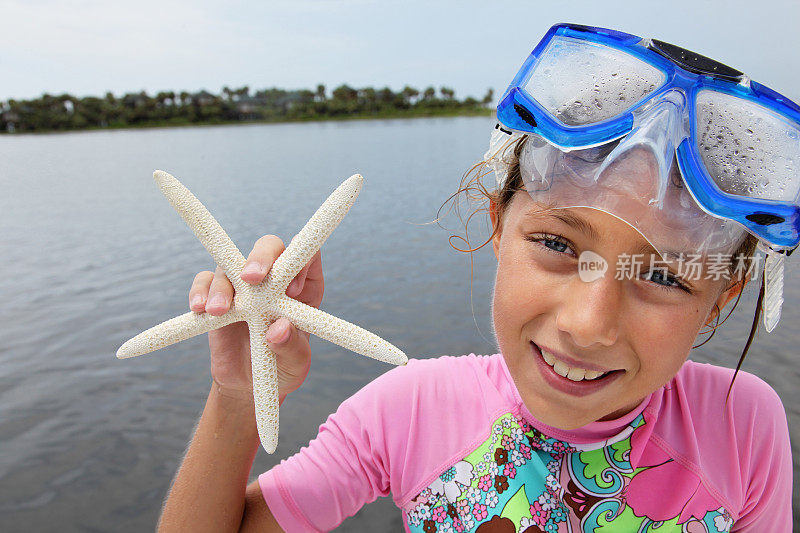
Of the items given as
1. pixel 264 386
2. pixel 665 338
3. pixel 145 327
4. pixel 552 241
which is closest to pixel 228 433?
pixel 264 386

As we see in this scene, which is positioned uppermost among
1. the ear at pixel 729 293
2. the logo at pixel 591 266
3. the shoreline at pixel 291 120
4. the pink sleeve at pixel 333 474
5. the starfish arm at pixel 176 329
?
the logo at pixel 591 266

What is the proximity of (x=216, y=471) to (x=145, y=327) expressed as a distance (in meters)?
7.15

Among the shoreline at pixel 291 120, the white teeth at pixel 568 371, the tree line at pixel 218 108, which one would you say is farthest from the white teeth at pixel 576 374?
the shoreline at pixel 291 120

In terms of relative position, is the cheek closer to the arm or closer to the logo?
the logo

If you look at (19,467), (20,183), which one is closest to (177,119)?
(20,183)

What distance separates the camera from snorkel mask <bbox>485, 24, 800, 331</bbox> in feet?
4.29

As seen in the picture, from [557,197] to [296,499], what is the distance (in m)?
A: 1.29

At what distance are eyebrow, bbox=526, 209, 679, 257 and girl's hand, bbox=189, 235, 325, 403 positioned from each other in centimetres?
80

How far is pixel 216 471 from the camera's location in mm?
1604

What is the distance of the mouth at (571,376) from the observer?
1.41 m

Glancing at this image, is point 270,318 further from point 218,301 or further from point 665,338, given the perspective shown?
point 665,338

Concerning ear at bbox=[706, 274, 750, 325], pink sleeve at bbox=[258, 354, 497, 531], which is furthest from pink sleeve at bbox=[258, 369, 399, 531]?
ear at bbox=[706, 274, 750, 325]

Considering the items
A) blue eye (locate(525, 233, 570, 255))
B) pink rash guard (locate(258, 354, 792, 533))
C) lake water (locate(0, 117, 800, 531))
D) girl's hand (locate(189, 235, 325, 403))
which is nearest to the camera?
blue eye (locate(525, 233, 570, 255))

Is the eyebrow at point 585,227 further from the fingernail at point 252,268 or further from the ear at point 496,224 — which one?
the fingernail at point 252,268
